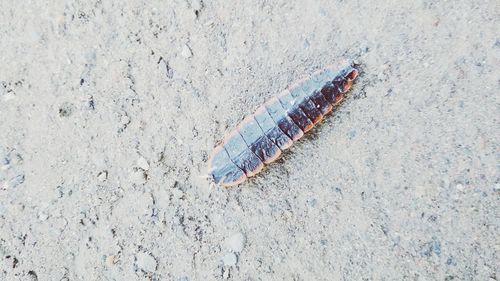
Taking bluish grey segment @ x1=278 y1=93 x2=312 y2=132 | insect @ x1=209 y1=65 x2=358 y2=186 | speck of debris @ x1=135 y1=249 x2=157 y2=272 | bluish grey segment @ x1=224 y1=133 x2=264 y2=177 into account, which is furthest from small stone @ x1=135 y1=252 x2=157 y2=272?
bluish grey segment @ x1=278 y1=93 x2=312 y2=132

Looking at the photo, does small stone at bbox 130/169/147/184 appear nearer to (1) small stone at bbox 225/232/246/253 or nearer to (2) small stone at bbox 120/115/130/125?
(2) small stone at bbox 120/115/130/125

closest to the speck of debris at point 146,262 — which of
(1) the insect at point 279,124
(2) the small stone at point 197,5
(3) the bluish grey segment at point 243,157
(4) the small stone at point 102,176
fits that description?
(4) the small stone at point 102,176

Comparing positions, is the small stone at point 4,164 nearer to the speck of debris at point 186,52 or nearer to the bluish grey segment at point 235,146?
the speck of debris at point 186,52

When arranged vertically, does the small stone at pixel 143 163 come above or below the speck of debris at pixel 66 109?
below

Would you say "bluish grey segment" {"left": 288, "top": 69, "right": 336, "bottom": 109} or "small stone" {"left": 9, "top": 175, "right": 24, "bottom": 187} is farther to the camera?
"small stone" {"left": 9, "top": 175, "right": 24, "bottom": 187}

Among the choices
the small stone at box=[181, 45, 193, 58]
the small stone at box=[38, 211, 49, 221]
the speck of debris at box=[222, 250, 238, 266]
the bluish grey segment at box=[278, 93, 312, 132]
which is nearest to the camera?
the bluish grey segment at box=[278, 93, 312, 132]
